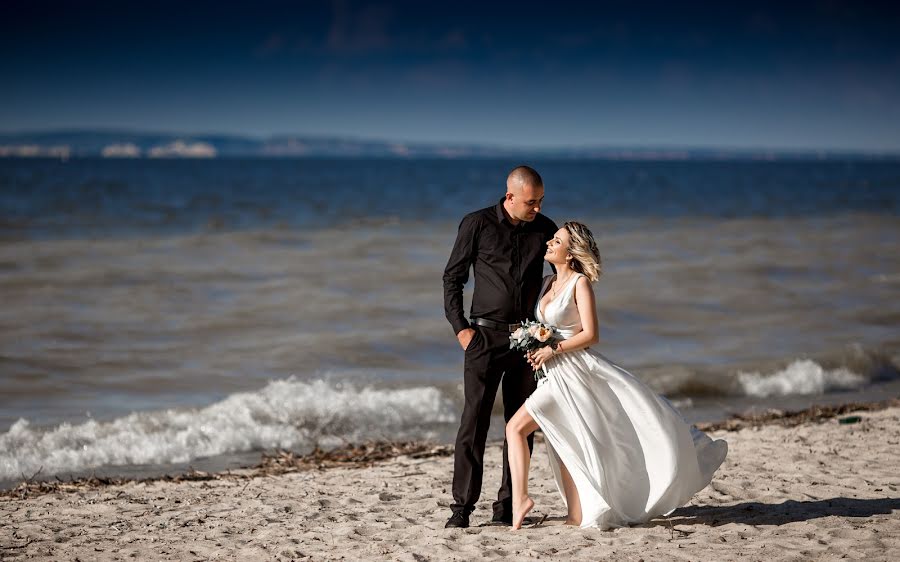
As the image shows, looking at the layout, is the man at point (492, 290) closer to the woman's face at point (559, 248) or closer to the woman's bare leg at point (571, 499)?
the woman's face at point (559, 248)

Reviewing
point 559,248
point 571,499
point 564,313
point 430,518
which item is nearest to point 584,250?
point 559,248

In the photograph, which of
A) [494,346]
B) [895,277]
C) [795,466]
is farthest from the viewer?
[895,277]

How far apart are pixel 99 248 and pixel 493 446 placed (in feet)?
61.3

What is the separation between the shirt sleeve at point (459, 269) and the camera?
5633 millimetres

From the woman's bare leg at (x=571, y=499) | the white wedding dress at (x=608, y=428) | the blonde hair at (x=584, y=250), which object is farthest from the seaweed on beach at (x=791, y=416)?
the blonde hair at (x=584, y=250)

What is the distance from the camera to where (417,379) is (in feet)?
39.2

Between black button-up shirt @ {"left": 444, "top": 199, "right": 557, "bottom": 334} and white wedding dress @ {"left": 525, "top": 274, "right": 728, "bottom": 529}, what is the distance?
0.19m

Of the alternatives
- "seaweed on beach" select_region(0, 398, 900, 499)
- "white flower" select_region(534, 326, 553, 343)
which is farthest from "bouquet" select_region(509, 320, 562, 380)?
"seaweed on beach" select_region(0, 398, 900, 499)

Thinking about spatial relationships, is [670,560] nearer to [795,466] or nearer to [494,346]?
[494,346]

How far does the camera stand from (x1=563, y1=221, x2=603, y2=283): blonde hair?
5531 millimetres

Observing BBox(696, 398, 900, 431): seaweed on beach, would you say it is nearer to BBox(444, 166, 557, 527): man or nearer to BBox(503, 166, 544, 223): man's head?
BBox(444, 166, 557, 527): man

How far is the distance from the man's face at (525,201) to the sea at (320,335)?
4.46 metres

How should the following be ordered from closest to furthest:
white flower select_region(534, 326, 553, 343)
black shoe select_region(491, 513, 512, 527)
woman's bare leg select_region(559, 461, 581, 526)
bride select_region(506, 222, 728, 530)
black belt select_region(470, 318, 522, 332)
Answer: white flower select_region(534, 326, 553, 343), bride select_region(506, 222, 728, 530), black belt select_region(470, 318, 522, 332), woman's bare leg select_region(559, 461, 581, 526), black shoe select_region(491, 513, 512, 527)

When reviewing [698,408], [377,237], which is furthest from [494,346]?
[377,237]
